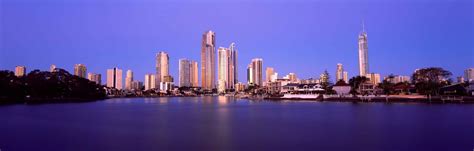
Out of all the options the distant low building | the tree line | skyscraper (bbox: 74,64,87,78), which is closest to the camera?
the tree line

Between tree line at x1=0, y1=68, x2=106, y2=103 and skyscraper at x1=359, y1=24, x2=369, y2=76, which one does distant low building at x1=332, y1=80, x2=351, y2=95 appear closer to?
tree line at x1=0, y1=68, x2=106, y2=103

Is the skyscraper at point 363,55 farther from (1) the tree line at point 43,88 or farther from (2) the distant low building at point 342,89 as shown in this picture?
(1) the tree line at point 43,88

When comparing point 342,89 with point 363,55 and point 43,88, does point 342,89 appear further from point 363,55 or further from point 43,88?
point 363,55

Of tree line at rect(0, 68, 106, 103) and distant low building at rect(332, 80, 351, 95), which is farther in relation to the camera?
distant low building at rect(332, 80, 351, 95)

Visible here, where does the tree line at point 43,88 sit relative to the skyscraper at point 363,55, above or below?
below

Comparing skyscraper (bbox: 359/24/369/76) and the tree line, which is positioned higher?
skyscraper (bbox: 359/24/369/76)

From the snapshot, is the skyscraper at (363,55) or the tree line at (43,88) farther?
the skyscraper at (363,55)

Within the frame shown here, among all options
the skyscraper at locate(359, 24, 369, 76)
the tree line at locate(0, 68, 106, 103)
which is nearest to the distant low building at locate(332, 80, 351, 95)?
the tree line at locate(0, 68, 106, 103)


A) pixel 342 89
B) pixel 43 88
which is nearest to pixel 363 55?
pixel 342 89

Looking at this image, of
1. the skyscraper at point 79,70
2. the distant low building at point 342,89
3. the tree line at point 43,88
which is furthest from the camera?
the skyscraper at point 79,70

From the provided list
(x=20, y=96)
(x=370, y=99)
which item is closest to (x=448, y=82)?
(x=370, y=99)

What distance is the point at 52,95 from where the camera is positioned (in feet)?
220

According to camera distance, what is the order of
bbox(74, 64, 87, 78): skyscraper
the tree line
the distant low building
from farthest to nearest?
1. bbox(74, 64, 87, 78): skyscraper
2. the distant low building
3. the tree line

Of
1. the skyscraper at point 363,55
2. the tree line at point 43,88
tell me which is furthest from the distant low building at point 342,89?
the skyscraper at point 363,55
